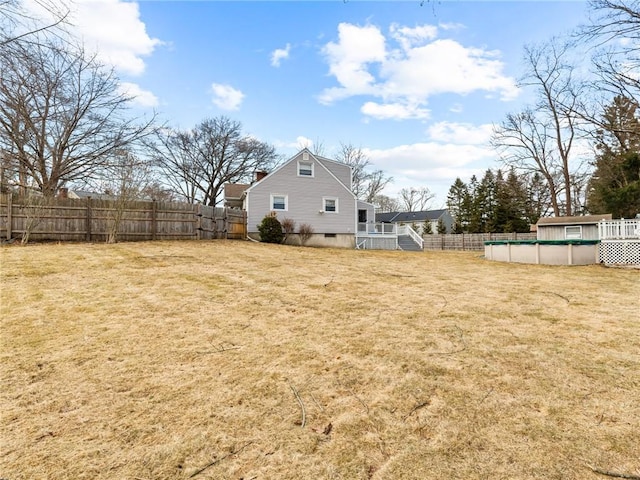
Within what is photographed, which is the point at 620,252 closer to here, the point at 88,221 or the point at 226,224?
the point at 226,224

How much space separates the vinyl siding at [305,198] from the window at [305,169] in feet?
0.68

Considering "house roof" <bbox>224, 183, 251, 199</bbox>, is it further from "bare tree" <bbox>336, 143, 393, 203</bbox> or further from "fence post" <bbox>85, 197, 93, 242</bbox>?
"bare tree" <bbox>336, 143, 393, 203</bbox>

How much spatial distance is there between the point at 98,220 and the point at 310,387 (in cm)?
1386

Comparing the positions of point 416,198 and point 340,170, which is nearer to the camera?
point 340,170

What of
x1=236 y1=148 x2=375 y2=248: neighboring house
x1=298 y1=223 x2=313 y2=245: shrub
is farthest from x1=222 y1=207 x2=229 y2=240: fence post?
x1=298 y1=223 x2=313 y2=245: shrub

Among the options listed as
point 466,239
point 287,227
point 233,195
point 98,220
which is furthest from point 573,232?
point 98,220

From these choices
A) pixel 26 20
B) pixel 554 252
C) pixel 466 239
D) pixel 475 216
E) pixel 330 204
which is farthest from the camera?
pixel 475 216

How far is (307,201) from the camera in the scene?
64.5ft

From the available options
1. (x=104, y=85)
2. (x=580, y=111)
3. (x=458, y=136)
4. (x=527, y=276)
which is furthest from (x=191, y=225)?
(x=580, y=111)

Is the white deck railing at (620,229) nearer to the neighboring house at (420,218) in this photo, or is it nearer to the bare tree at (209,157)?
the bare tree at (209,157)

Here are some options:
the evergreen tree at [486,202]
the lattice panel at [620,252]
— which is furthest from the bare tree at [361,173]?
the lattice panel at [620,252]

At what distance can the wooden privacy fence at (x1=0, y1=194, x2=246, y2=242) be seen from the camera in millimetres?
11383

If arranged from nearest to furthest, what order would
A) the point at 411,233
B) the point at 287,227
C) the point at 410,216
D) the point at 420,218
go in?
1. the point at 287,227
2. the point at 411,233
3. the point at 420,218
4. the point at 410,216

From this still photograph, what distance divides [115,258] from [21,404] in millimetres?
7063
